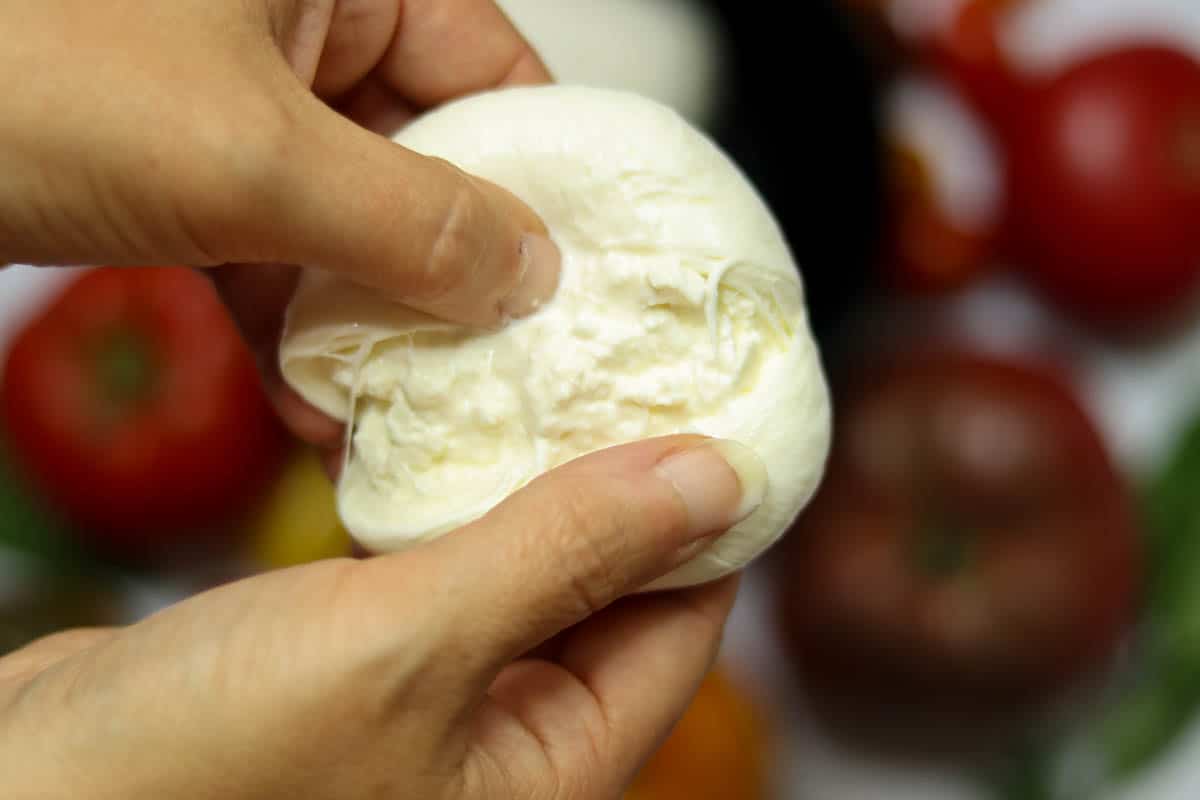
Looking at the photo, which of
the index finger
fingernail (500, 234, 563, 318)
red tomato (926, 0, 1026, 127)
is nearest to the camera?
fingernail (500, 234, 563, 318)

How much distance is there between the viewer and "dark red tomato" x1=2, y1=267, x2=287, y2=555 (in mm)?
995

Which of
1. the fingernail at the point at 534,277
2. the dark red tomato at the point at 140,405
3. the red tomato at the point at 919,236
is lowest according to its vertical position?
the dark red tomato at the point at 140,405

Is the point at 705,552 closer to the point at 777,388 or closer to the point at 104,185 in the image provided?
the point at 777,388

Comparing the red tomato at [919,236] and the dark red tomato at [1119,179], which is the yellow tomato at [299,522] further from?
the dark red tomato at [1119,179]

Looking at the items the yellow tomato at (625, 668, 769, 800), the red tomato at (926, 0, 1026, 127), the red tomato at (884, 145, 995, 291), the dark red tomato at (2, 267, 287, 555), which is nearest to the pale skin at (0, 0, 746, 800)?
the yellow tomato at (625, 668, 769, 800)

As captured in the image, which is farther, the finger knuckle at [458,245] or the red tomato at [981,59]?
the red tomato at [981,59]

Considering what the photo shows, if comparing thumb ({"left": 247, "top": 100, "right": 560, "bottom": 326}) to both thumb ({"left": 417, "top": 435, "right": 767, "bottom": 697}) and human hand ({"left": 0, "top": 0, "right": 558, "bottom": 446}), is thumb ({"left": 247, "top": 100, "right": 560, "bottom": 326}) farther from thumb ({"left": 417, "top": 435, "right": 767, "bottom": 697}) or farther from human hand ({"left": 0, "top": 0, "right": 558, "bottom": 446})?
thumb ({"left": 417, "top": 435, "right": 767, "bottom": 697})

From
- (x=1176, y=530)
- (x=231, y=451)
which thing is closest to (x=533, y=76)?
(x=231, y=451)

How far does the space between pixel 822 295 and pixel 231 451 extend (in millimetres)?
585

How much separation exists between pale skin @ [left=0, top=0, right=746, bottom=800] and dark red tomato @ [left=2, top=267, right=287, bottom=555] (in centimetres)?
53

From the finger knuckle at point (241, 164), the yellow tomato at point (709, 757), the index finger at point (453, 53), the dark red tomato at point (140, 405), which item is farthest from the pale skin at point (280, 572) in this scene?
the dark red tomato at point (140, 405)

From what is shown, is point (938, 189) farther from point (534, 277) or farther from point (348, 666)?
point (348, 666)

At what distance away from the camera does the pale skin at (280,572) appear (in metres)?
0.41

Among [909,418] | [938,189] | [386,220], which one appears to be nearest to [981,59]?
[938,189]
